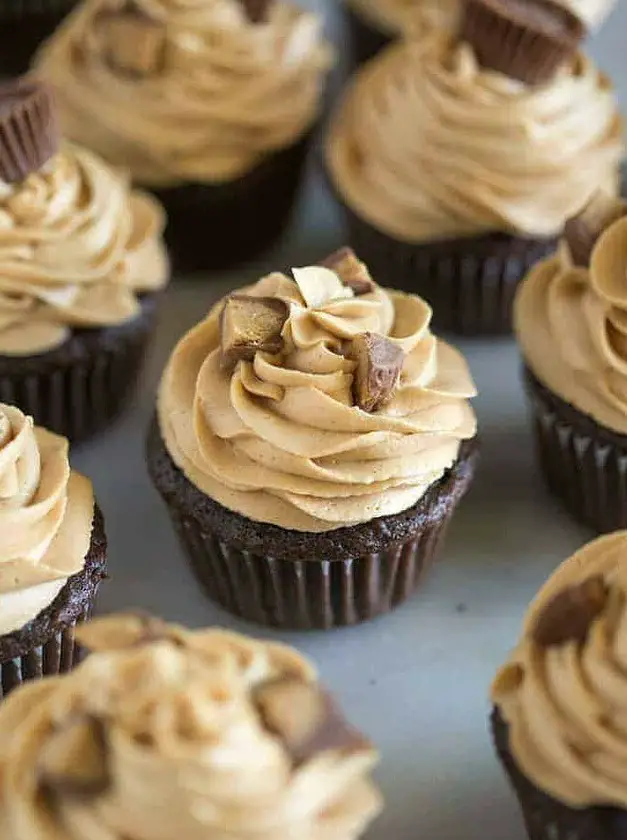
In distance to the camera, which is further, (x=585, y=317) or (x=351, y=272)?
(x=585, y=317)

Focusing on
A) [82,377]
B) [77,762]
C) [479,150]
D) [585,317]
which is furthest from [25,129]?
[77,762]

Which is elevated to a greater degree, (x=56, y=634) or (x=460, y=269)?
(x=460, y=269)

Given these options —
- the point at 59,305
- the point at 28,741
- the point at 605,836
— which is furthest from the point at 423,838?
the point at 59,305

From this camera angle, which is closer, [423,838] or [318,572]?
[423,838]

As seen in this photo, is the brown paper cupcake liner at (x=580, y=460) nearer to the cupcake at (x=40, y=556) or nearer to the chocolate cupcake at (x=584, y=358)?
the chocolate cupcake at (x=584, y=358)

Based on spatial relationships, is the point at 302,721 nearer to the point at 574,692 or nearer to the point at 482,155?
the point at 574,692

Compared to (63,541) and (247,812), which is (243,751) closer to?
(247,812)

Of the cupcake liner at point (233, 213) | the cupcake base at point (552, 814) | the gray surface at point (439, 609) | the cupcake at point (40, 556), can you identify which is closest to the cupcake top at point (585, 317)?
the gray surface at point (439, 609)
